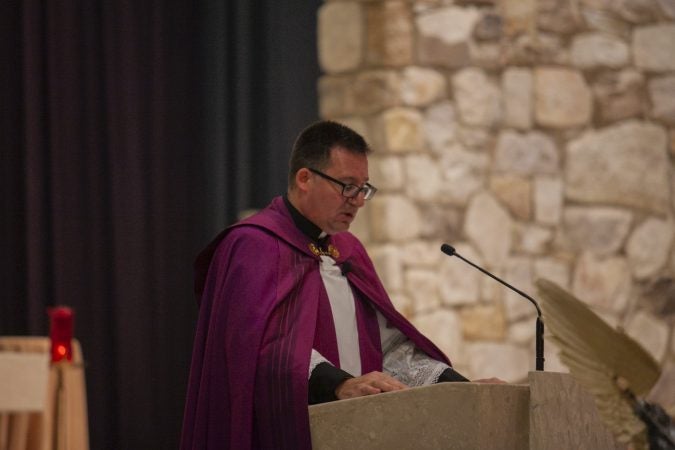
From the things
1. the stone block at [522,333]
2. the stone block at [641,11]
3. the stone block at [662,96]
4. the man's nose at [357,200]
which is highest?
the stone block at [641,11]

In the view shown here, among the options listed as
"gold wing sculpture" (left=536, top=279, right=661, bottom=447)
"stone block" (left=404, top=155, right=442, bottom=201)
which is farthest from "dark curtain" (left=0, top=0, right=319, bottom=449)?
"gold wing sculpture" (left=536, top=279, right=661, bottom=447)

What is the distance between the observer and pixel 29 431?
4.17m

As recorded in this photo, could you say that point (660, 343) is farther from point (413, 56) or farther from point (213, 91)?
point (213, 91)

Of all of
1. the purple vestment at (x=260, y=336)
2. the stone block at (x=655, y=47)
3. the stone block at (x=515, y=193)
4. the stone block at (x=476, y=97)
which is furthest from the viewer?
the stone block at (x=655, y=47)

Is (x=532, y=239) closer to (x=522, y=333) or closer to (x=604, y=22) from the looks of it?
(x=522, y=333)

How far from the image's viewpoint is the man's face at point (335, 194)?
3.04 meters

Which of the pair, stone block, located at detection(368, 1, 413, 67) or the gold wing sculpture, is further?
stone block, located at detection(368, 1, 413, 67)

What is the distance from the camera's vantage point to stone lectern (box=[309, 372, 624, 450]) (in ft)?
7.18

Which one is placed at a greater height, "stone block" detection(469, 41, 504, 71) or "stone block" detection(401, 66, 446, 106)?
"stone block" detection(469, 41, 504, 71)

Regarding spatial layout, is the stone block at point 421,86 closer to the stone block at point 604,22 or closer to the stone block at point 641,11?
the stone block at point 604,22

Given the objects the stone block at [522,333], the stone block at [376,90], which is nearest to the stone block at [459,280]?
the stone block at [522,333]

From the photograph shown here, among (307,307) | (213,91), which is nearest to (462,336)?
(213,91)

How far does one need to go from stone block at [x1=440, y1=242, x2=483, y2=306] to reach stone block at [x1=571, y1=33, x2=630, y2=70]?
1247 mm

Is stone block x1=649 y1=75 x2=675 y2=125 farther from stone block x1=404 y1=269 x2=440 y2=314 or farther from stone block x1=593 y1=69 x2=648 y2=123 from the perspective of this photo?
stone block x1=404 y1=269 x2=440 y2=314
